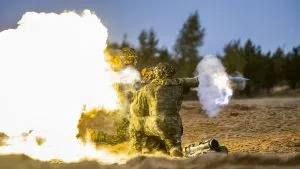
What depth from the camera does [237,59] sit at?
42.0 metres

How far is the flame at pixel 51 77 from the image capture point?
12625 mm

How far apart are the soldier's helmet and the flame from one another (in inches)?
20.9

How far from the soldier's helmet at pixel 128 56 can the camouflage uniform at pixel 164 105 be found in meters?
2.18

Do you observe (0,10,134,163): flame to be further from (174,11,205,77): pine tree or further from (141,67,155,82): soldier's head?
(174,11,205,77): pine tree

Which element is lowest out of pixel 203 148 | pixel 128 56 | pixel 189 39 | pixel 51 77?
pixel 203 148

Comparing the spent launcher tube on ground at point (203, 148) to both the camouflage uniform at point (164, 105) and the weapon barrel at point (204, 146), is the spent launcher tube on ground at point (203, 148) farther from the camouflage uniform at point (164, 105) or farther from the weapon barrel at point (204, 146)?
the camouflage uniform at point (164, 105)

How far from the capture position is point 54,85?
12.7m

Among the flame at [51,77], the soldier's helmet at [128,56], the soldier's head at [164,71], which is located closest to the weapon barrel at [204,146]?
the soldier's head at [164,71]

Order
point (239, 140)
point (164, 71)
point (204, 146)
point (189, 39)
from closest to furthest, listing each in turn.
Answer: point (204, 146) → point (164, 71) → point (239, 140) → point (189, 39)

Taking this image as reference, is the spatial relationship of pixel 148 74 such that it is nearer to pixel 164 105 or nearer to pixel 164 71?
pixel 164 71

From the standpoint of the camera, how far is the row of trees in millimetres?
41250

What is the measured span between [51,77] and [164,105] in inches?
140

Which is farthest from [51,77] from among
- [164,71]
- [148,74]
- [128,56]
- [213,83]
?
[213,83]

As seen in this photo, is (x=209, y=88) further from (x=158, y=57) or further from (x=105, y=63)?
(x=158, y=57)
